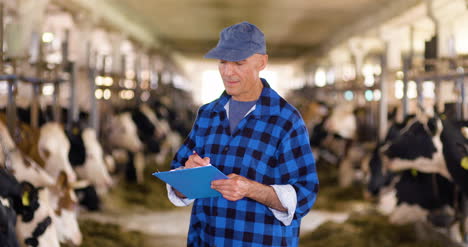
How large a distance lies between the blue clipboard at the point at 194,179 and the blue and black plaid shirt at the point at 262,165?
0.15m

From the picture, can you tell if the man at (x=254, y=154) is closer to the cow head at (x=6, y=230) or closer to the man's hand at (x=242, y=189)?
the man's hand at (x=242, y=189)

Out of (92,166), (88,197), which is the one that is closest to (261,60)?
(92,166)

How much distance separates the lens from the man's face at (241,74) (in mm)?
1822

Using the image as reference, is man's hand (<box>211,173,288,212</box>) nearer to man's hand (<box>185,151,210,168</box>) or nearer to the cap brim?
man's hand (<box>185,151,210,168</box>)

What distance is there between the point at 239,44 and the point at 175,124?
842 centimetres

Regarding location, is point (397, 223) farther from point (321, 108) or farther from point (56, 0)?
point (56, 0)

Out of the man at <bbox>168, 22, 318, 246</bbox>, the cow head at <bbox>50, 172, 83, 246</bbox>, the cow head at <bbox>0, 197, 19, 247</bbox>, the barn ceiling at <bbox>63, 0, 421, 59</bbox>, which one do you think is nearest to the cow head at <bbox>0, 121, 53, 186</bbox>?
the cow head at <bbox>50, 172, 83, 246</bbox>

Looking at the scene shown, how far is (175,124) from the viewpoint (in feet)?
33.2

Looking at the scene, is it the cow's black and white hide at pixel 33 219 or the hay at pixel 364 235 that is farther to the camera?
the hay at pixel 364 235

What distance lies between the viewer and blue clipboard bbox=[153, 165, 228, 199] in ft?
5.23

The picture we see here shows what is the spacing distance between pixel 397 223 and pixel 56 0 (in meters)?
5.06

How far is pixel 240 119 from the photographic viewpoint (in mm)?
1924

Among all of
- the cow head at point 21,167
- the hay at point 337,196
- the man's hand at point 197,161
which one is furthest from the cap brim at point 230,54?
the hay at point 337,196

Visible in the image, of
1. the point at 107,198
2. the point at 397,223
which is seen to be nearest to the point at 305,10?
the point at 107,198
